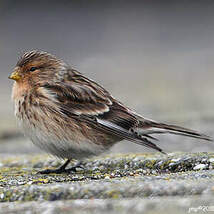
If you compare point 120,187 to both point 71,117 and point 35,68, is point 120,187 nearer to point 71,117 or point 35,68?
point 71,117

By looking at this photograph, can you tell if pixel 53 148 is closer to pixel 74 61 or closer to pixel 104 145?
pixel 104 145

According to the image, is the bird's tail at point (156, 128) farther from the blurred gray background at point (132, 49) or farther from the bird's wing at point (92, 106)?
the blurred gray background at point (132, 49)

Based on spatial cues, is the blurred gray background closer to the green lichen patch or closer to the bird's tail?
the green lichen patch

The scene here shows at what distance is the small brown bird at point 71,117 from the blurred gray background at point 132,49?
2311mm

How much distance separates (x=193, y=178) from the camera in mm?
5316

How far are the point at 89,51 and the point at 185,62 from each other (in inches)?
128

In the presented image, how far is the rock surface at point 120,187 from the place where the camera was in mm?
4453

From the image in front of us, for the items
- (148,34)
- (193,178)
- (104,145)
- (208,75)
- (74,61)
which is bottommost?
(193,178)

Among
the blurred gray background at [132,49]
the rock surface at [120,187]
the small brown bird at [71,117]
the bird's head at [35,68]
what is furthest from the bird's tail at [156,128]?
the blurred gray background at [132,49]

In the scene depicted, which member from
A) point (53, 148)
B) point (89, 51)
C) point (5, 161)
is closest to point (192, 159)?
point (53, 148)

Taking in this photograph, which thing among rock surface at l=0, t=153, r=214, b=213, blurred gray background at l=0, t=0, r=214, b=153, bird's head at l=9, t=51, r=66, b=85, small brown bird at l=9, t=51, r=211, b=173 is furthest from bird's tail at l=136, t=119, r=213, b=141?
blurred gray background at l=0, t=0, r=214, b=153

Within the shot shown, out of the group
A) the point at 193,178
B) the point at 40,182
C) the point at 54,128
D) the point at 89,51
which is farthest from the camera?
A: the point at 89,51

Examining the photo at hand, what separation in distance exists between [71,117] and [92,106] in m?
0.30

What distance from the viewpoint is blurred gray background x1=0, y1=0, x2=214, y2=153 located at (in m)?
11.7
